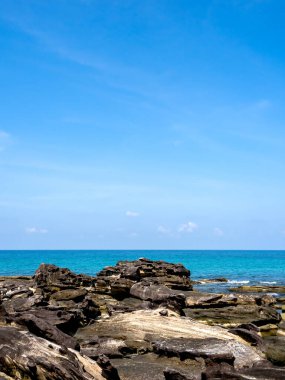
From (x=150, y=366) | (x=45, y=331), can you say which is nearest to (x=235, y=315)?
(x=150, y=366)

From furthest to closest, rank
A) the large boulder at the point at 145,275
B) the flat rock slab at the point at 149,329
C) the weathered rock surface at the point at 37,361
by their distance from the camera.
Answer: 1. the large boulder at the point at 145,275
2. the flat rock slab at the point at 149,329
3. the weathered rock surface at the point at 37,361

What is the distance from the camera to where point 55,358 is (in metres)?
17.7

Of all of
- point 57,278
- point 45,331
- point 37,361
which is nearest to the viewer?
point 37,361

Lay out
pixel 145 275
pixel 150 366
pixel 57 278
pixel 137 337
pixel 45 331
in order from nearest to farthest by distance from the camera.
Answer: pixel 45 331 < pixel 150 366 < pixel 137 337 < pixel 57 278 < pixel 145 275

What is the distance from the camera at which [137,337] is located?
2742 centimetres

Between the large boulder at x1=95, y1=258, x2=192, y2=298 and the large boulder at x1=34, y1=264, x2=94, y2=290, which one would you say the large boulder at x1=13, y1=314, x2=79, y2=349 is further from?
the large boulder at x1=34, y1=264, x2=94, y2=290

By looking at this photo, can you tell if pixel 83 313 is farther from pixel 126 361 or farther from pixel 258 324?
pixel 258 324

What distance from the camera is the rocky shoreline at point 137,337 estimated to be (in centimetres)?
1791

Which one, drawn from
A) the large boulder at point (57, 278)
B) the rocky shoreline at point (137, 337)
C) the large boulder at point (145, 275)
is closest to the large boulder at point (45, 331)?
the rocky shoreline at point (137, 337)

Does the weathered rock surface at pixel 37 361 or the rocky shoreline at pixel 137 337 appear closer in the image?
the weathered rock surface at pixel 37 361

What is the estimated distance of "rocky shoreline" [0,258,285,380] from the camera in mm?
17906

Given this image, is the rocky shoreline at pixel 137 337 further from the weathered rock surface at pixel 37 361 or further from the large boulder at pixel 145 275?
the large boulder at pixel 145 275

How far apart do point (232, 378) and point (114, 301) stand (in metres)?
26.9

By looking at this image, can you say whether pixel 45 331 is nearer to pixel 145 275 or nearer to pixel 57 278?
pixel 57 278
